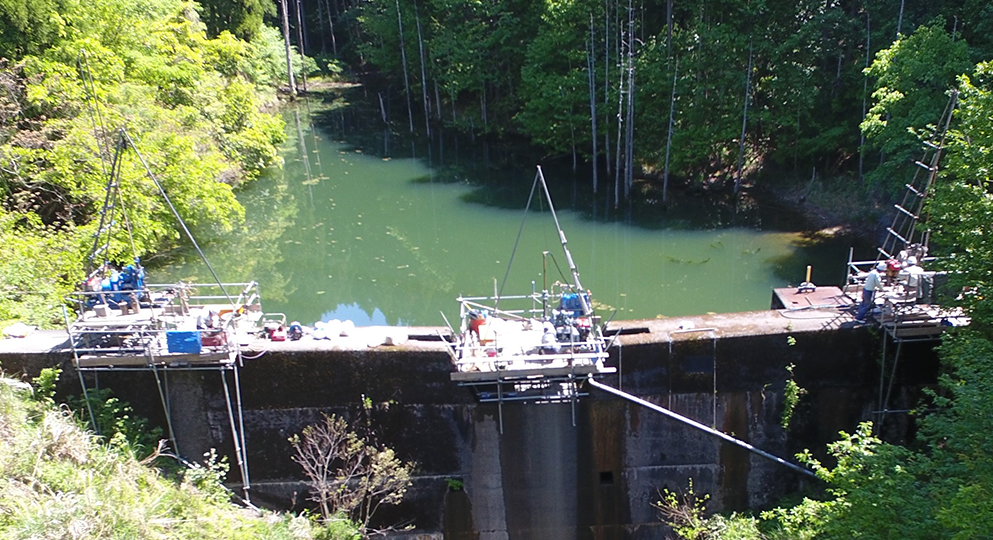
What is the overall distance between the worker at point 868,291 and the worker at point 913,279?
43 cm

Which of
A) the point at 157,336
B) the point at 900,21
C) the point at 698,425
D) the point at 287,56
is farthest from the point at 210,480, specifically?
the point at 287,56

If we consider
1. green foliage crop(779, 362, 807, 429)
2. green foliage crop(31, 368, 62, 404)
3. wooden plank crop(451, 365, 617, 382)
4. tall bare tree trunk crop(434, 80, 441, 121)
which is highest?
tall bare tree trunk crop(434, 80, 441, 121)

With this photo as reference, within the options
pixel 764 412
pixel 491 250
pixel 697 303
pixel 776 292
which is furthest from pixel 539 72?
pixel 764 412

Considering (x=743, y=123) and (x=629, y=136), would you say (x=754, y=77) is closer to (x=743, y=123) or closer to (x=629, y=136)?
(x=743, y=123)

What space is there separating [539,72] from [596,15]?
391cm

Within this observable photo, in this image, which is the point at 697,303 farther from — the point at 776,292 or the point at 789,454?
the point at 789,454

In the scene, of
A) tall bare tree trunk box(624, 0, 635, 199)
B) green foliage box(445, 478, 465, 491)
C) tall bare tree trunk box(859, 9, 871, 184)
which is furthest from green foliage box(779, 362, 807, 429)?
tall bare tree trunk box(624, 0, 635, 199)

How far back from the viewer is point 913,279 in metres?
13.8

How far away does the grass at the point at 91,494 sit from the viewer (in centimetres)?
1099

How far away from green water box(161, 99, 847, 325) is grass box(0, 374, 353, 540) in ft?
33.8

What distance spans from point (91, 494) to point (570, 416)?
310 inches

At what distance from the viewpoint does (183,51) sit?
96.0 feet

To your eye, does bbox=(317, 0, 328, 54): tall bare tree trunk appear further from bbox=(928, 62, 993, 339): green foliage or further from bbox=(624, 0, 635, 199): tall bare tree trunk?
bbox=(928, 62, 993, 339): green foliage

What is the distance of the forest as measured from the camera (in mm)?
11578
